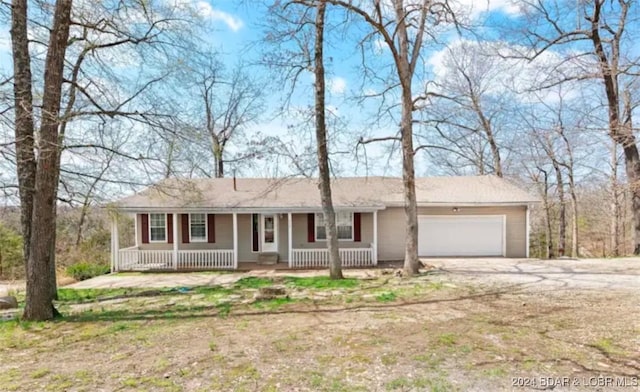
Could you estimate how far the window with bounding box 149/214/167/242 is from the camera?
15117mm

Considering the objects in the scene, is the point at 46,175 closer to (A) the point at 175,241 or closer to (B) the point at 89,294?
(B) the point at 89,294

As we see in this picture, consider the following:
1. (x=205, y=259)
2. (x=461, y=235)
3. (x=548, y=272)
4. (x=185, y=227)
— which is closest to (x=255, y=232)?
(x=205, y=259)

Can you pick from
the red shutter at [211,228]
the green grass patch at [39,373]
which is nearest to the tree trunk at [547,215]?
the red shutter at [211,228]

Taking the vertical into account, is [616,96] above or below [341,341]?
above

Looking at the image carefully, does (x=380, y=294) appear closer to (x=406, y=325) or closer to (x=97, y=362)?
(x=406, y=325)

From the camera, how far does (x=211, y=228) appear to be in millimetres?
15172

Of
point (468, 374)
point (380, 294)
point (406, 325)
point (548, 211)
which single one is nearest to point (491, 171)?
point (548, 211)

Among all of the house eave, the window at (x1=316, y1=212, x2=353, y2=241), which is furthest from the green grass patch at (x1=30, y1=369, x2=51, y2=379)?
the window at (x1=316, y1=212, x2=353, y2=241)

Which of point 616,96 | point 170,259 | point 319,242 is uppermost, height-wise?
point 616,96

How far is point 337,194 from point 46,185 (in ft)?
34.5

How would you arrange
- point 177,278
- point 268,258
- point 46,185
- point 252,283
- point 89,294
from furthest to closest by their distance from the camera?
point 268,258 → point 177,278 → point 252,283 → point 89,294 → point 46,185

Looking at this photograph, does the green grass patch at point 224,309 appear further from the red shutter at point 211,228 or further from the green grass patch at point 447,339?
the red shutter at point 211,228

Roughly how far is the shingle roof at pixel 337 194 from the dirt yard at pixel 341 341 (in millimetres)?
5493

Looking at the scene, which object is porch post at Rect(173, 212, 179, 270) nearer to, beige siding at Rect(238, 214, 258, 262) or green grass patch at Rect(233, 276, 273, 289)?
beige siding at Rect(238, 214, 258, 262)
